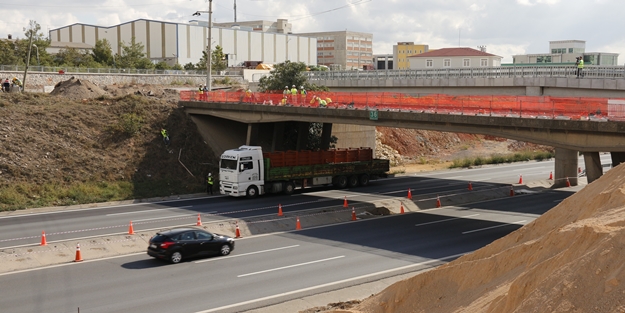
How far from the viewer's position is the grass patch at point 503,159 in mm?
58709

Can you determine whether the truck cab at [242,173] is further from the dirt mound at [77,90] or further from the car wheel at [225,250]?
the dirt mound at [77,90]

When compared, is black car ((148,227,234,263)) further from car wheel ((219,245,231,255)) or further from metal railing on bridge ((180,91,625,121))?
metal railing on bridge ((180,91,625,121))

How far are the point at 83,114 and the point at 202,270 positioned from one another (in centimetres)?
3038

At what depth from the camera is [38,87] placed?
63531 millimetres

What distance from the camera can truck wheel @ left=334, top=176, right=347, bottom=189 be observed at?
144ft

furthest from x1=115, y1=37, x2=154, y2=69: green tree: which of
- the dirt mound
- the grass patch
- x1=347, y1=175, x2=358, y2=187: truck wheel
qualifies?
x1=347, y1=175, x2=358, y2=187: truck wheel

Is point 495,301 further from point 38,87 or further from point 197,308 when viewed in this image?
point 38,87

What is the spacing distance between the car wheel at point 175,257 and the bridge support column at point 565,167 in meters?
26.1

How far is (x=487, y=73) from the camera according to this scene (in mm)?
41250

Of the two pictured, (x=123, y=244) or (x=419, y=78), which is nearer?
(x=123, y=244)

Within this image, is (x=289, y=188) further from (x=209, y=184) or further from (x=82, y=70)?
(x=82, y=70)

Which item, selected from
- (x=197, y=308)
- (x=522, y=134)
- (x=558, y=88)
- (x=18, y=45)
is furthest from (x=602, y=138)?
(x=18, y=45)

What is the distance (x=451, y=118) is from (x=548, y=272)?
23.0 m

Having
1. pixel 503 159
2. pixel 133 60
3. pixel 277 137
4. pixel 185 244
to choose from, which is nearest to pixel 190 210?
pixel 185 244
